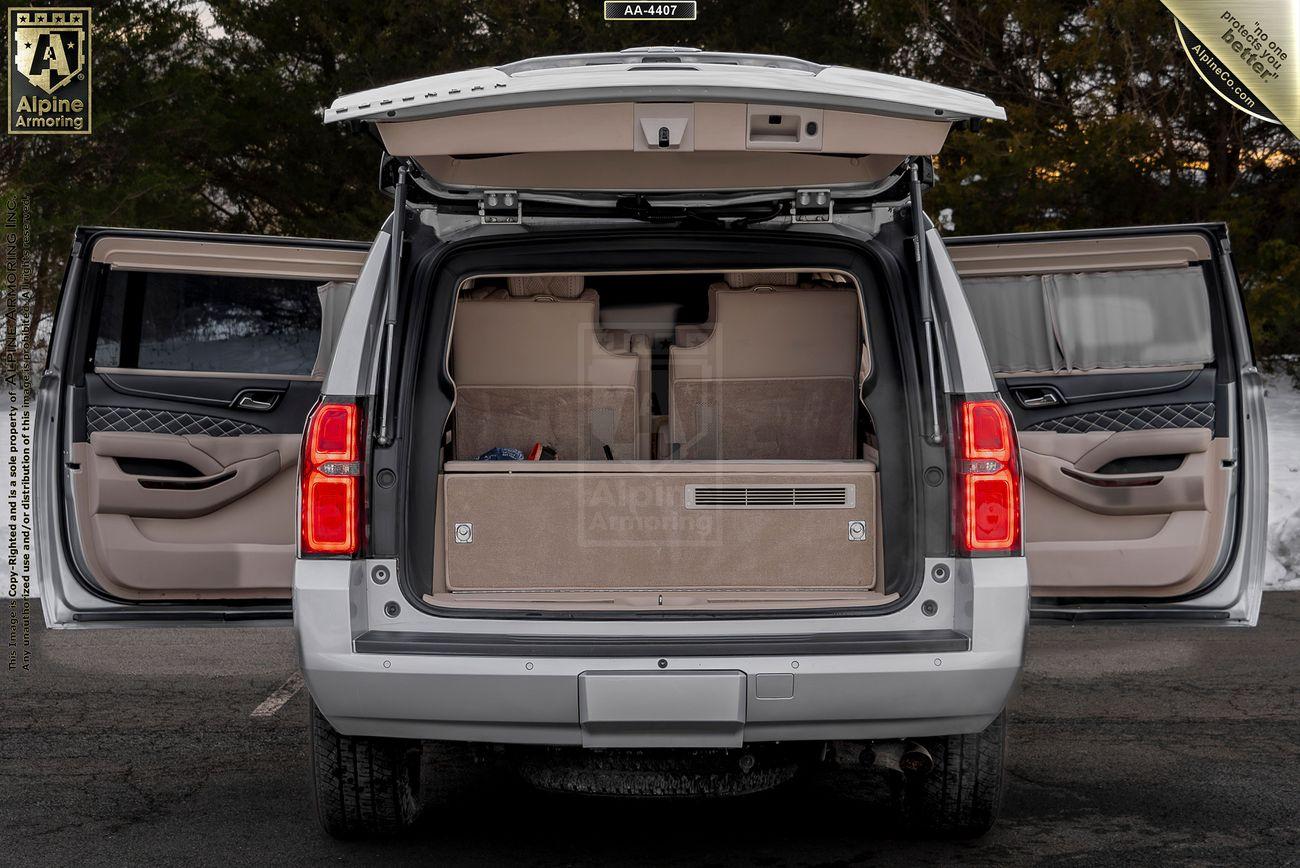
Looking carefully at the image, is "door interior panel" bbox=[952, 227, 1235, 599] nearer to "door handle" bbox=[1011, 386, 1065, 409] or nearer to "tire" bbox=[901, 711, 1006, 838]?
"door handle" bbox=[1011, 386, 1065, 409]

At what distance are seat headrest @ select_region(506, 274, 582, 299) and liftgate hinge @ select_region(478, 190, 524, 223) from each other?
28.3 inches

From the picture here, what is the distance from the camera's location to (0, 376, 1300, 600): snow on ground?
33.7 ft

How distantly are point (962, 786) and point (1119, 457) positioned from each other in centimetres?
149

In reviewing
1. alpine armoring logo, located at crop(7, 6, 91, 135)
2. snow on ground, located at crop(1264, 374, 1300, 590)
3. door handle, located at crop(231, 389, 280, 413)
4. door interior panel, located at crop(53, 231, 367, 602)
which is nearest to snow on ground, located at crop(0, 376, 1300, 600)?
snow on ground, located at crop(1264, 374, 1300, 590)

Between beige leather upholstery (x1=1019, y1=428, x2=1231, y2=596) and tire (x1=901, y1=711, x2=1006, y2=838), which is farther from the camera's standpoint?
beige leather upholstery (x1=1019, y1=428, x2=1231, y2=596)

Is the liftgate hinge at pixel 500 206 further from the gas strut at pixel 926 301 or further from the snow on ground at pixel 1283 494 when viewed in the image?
the snow on ground at pixel 1283 494

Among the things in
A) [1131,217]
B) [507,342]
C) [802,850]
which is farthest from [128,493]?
[1131,217]

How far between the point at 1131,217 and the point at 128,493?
15.1 meters

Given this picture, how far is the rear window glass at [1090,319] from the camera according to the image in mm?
5406

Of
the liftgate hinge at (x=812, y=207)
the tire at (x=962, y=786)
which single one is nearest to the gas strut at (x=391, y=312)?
the liftgate hinge at (x=812, y=207)

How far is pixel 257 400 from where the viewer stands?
555 cm

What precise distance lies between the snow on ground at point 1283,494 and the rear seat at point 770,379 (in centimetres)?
438

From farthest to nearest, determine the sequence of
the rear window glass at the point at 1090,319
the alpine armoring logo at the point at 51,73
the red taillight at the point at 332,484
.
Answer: the alpine armoring logo at the point at 51,73 < the rear window glass at the point at 1090,319 < the red taillight at the point at 332,484

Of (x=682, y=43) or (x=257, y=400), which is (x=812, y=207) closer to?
(x=257, y=400)
